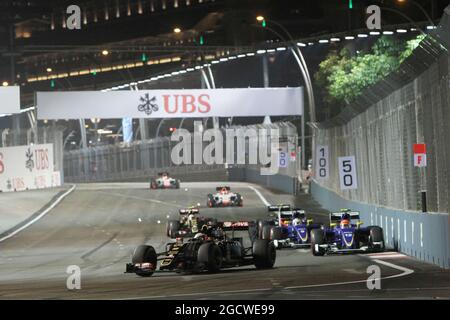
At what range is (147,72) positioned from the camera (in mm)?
164875

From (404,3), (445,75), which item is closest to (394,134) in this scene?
(445,75)

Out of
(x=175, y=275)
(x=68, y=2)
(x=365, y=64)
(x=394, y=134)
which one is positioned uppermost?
(x=68, y=2)

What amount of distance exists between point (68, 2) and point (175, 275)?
8005 centimetres

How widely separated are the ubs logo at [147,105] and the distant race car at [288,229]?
33.2 m

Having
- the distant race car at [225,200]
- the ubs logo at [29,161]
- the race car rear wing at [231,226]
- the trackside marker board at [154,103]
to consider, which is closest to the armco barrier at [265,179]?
the trackside marker board at [154,103]

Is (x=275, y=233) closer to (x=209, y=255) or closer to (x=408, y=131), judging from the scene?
(x=408, y=131)

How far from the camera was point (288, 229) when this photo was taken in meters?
29.4

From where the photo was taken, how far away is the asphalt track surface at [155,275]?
54.2ft

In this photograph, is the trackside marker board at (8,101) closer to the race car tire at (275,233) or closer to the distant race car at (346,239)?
the race car tire at (275,233)

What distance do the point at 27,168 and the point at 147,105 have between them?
9.95 m

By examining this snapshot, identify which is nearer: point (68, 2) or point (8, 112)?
point (8, 112)

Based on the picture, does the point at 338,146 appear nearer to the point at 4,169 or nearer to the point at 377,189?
the point at 377,189

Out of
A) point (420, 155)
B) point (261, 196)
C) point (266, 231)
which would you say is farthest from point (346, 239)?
point (261, 196)

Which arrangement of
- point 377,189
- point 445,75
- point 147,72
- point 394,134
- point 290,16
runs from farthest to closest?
point 147,72
point 290,16
point 377,189
point 394,134
point 445,75
